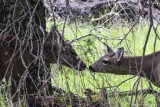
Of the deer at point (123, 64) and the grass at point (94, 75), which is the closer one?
the grass at point (94, 75)

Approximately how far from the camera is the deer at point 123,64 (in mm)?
5227

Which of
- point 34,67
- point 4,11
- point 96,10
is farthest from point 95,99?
point 96,10

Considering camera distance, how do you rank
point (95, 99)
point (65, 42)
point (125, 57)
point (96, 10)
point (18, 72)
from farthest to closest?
point (96, 10), point (125, 57), point (18, 72), point (95, 99), point (65, 42)

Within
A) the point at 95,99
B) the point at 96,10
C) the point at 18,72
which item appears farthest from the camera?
the point at 96,10

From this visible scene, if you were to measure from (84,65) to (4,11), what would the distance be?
1.11 metres

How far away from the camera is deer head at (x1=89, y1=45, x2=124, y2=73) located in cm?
524

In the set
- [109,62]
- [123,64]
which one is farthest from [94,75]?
[123,64]

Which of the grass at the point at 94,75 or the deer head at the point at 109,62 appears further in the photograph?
the deer head at the point at 109,62

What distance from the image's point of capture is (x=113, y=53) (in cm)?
534

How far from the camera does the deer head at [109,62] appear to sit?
17.2ft

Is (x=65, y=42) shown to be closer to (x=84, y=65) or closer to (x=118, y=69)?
(x=84, y=65)

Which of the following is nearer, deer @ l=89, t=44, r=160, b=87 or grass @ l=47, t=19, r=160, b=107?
grass @ l=47, t=19, r=160, b=107

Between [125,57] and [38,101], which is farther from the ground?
[125,57]

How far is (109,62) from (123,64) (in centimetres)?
18
